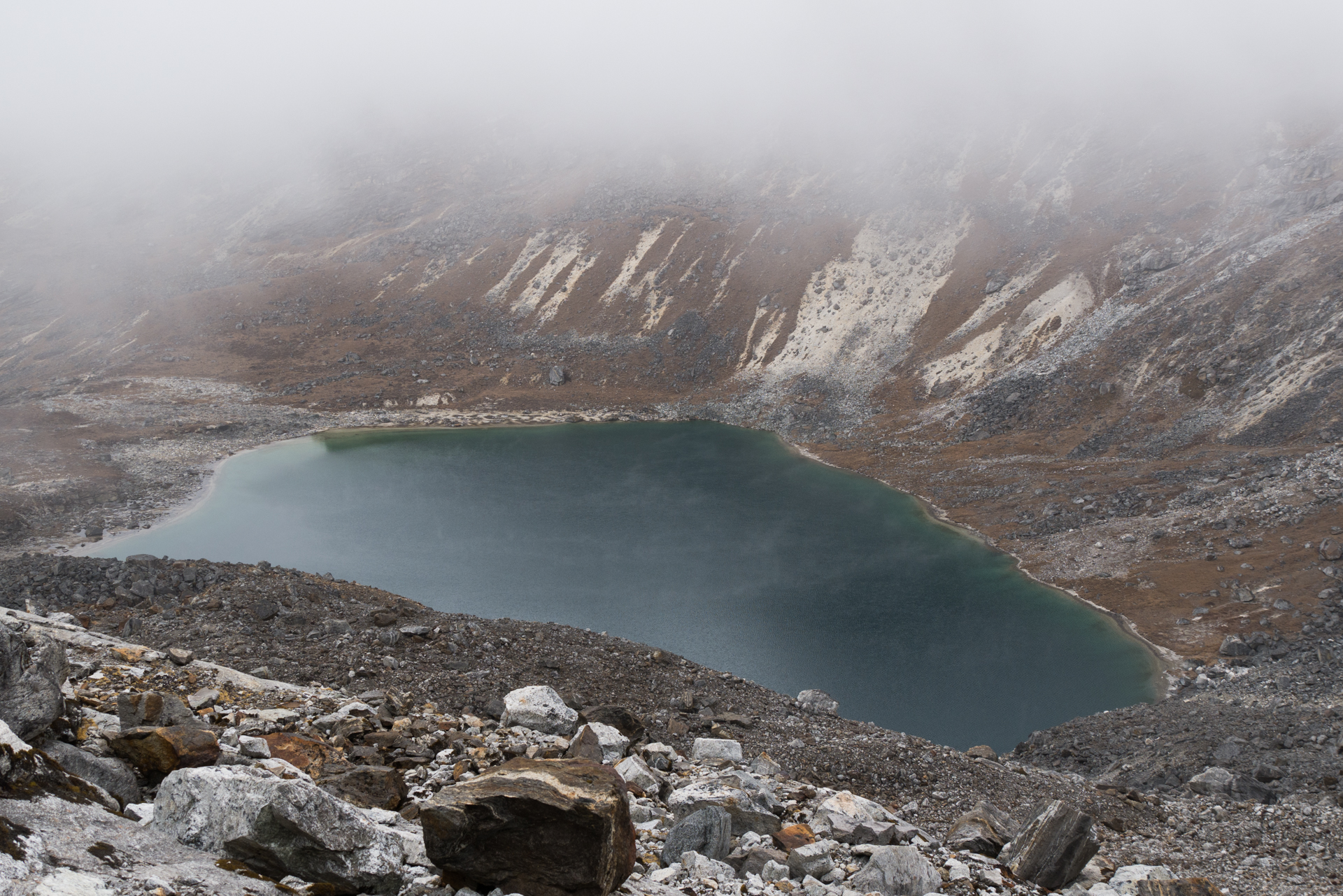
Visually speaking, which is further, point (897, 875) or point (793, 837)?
point (793, 837)

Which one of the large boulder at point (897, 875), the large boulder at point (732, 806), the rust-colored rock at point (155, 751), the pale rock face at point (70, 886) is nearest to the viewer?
the pale rock face at point (70, 886)

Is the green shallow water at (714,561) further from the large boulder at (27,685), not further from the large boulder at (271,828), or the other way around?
the large boulder at (27,685)

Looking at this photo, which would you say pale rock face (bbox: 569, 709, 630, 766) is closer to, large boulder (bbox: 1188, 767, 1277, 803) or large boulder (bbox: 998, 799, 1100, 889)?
large boulder (bbox: 998, 799, 1100, 889)

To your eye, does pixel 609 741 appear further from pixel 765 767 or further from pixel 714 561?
pixel 714 561

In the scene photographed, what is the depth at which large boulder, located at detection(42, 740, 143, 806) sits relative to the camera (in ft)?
29.5

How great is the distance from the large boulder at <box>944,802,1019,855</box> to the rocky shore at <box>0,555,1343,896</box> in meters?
0.07

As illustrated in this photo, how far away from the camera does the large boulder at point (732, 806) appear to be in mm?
13461

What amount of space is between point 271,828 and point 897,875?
9106 mm

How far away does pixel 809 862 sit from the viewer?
1207cm

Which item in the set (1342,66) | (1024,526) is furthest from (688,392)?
(1342,66)

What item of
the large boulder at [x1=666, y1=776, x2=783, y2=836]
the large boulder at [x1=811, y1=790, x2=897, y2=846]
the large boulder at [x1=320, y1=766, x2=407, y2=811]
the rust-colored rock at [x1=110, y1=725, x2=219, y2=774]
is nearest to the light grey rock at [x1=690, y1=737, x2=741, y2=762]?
the large boulder at [x1=811, y1=790, x2=897, y2=846]

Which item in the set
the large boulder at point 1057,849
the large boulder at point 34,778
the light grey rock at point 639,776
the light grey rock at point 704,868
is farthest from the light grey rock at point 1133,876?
the large boulder at point 34,778

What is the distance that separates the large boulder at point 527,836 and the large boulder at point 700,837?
3.03 meters

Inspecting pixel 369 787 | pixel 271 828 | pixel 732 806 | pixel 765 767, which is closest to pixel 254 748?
pixel 369 787
